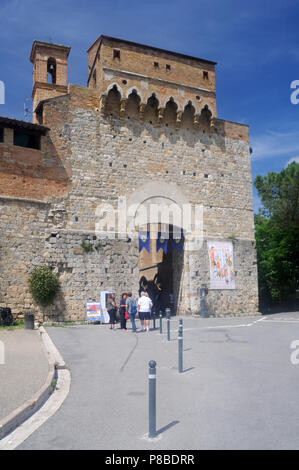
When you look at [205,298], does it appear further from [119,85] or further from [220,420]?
[220,420]

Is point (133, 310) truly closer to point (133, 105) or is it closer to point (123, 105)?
point (123, 105)

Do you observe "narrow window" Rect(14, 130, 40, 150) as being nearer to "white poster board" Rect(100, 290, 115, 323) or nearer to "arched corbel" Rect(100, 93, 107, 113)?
"arched corbel" Rect(100, 93, 107, 113)

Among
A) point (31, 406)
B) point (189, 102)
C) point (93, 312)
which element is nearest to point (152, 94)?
→ point (189, 102)

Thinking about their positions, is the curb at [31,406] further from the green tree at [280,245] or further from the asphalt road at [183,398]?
the green tree at [280,245]

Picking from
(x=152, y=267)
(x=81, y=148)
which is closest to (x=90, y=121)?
(x=81, y=148)

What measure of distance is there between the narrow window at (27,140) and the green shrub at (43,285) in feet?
19.6

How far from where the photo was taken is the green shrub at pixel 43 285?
57.7 ft

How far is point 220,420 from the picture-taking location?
5.39 m

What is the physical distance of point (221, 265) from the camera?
74.5 feet

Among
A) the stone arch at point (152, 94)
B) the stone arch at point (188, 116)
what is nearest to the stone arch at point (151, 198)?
the stone arch at point (188, 116)

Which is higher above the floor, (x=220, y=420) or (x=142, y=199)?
(x=142, y=199)

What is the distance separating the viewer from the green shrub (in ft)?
57.7

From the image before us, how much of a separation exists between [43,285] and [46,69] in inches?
511
